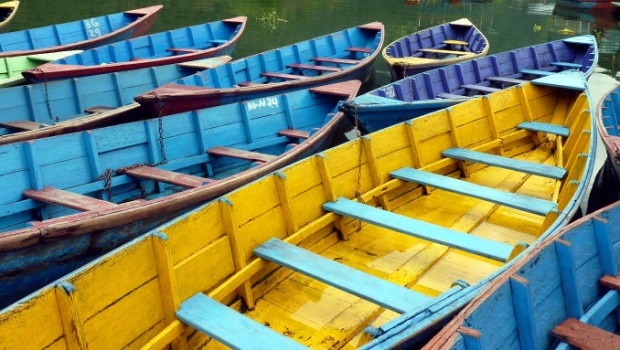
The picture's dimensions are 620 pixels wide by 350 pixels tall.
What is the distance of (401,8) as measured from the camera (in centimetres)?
3108

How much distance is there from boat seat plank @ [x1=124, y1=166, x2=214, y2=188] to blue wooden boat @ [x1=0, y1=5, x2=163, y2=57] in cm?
645

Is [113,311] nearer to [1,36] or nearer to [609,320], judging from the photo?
[609,320]

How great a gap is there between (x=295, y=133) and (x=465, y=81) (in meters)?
4.38

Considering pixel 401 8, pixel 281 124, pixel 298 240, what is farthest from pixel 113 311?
pixel 401 8

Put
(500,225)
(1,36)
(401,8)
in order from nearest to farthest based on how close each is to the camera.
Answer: (500,225) < (1,36) < (401,8)

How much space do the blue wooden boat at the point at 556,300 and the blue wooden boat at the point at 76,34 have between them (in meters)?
10.9

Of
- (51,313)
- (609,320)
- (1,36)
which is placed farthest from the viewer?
(1,36)

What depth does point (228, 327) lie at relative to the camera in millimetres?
3693

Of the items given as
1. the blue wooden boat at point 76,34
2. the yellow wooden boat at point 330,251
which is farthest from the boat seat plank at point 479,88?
the blue wooden boat at point 76,34

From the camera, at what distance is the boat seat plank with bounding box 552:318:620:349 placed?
353 cm

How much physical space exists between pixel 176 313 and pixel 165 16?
24.3 meters

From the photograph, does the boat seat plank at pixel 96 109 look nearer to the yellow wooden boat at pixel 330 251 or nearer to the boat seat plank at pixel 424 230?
the yellow wooden boat at pixel 330 251

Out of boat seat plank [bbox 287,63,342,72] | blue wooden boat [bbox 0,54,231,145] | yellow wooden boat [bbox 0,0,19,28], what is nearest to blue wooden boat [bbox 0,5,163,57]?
blue wooden boat [bbox 0,54,231,145]

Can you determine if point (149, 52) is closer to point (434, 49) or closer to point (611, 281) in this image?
point (434, 49)
